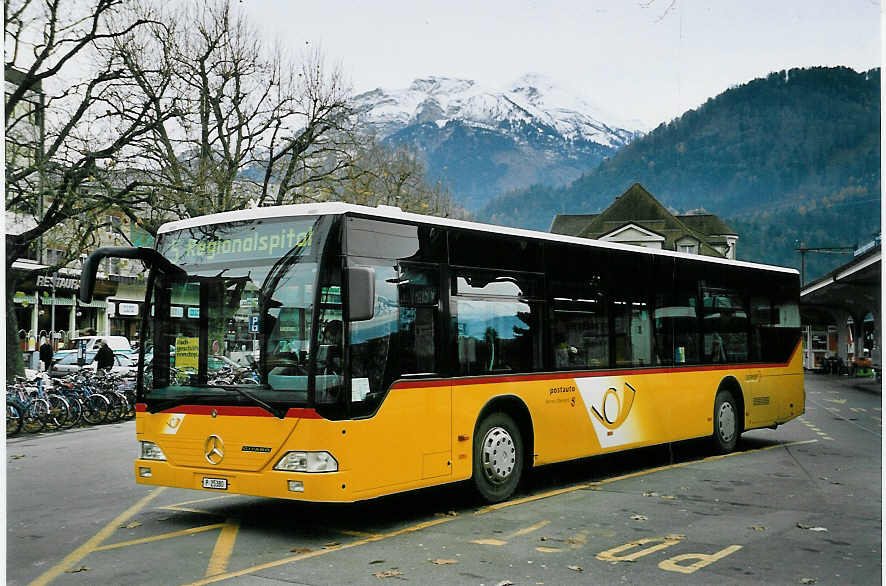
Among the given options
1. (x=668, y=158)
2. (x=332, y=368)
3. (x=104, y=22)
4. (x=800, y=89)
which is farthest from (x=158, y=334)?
(x=668, y=158)

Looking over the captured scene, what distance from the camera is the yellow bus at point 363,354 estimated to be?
28.2 ft

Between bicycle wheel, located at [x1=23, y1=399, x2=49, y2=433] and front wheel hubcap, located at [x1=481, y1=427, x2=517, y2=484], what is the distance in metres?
13.3

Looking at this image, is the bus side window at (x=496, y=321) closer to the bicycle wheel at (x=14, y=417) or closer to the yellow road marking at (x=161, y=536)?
the yellow road marking at (x=161, y=536)

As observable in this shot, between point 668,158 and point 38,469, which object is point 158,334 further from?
point 668,158

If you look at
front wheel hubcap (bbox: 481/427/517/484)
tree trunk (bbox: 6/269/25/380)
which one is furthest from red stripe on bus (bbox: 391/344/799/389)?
tree trunk (bbox: 6/269/25/380)

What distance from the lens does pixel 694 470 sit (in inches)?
525

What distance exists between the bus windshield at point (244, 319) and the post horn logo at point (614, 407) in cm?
471

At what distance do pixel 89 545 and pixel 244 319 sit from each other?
2.27 meters

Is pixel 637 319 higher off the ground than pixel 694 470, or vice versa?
pixel 637 319

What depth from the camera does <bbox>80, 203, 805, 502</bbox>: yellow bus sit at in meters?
8.59

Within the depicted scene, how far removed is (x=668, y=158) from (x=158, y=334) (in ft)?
505

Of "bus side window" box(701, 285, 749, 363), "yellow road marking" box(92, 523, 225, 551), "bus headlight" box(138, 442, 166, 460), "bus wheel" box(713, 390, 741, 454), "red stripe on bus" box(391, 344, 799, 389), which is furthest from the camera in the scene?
"bus wheel" box(713, 390, 741, 454)

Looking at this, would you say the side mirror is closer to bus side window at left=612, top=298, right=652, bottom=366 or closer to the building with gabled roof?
bus side window at left=612, top=298, right=652, bottom=366

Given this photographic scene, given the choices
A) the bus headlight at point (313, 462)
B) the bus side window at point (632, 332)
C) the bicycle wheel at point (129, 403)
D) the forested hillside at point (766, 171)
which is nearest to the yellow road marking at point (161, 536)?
the bus headlight at point (313, 462)
